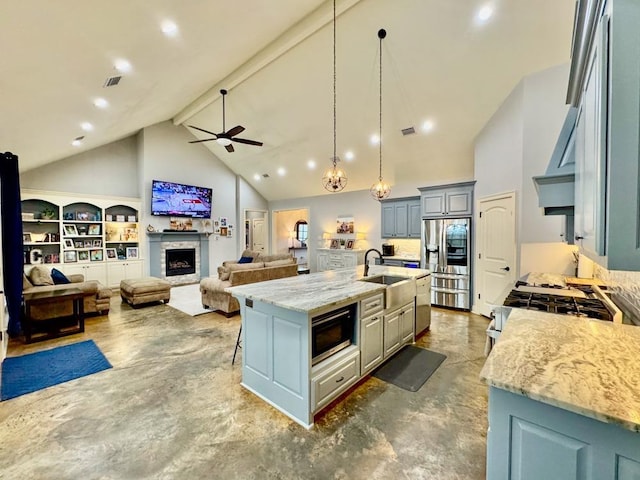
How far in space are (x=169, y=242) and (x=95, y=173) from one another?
231 cm

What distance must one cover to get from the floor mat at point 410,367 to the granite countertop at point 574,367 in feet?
4.90

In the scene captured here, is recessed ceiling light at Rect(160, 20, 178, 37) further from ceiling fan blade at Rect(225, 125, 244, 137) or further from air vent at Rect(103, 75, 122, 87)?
ceiling fan blade at Rect(225, 125, 244, 137)

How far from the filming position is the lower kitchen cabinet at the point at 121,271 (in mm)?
6773

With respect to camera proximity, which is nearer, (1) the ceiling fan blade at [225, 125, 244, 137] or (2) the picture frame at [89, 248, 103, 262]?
(1) the ceiling fan blade at [225, 125, 244, 137]

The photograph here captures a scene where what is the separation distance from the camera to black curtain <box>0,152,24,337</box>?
3467 mm

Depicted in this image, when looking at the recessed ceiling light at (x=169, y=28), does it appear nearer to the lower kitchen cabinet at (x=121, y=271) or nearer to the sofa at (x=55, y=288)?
the sofa at (x=55, y=288)

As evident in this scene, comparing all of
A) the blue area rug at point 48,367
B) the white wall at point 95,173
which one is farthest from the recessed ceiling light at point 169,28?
the white wall at point 95,173

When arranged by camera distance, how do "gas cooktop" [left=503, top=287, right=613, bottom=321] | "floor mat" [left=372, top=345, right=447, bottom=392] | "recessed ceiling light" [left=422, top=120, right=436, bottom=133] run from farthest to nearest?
"recessed ceiling light" [left=422, top=120, right=436, bottom=133]
"floor mat" [left=372, top=345, right=447, bottom=392]
"gas cooktop" [left=503, top=287, right=613, bottom=321]

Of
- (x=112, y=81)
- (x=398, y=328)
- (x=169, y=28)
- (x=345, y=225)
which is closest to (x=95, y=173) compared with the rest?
(x=112, y=81)

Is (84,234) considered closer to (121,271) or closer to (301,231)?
(121,271)

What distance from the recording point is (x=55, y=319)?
13.5 feet

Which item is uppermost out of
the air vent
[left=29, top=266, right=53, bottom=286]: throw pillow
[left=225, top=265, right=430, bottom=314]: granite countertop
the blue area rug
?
the air vent

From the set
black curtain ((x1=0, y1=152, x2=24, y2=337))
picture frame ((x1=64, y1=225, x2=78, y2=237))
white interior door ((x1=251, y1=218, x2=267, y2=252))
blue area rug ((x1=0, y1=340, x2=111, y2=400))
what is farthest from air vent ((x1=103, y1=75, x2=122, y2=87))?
white interior door ((x1=251, y1=218, x2=267, y2=252))

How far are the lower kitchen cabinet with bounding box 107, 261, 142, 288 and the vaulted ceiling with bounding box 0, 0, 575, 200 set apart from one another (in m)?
2.59
